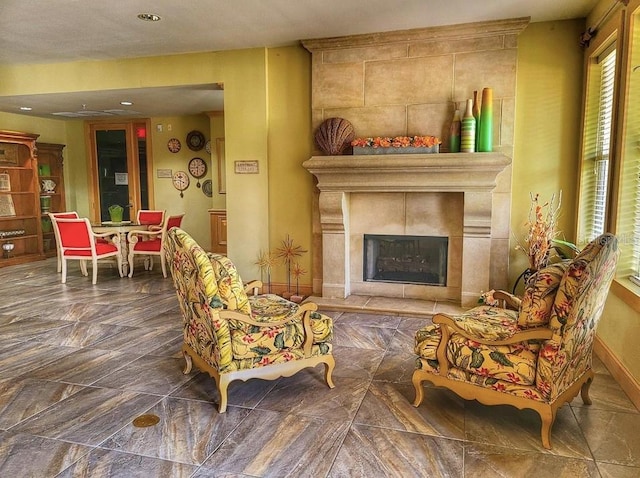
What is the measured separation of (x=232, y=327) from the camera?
272cm

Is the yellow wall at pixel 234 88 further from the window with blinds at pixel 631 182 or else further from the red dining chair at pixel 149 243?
the window with blinds at pixel 631 182

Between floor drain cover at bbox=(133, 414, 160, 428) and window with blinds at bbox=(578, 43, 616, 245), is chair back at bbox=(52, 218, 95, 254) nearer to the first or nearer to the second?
floor drain cover at bbox=(133, 414, 160, 428)

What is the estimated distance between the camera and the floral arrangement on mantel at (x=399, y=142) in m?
4.63

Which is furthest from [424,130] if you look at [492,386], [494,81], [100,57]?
[100,57]

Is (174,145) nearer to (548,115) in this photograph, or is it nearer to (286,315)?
(548,115)

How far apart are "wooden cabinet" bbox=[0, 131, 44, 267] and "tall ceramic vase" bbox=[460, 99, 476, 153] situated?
694 cm

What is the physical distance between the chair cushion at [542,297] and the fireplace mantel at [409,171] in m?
2.22

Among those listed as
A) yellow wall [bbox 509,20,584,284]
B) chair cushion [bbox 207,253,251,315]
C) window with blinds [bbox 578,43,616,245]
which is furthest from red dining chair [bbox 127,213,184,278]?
window with blinds [bbox 578,43,616,245]

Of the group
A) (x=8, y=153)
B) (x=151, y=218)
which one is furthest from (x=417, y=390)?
(x=8, y=153)

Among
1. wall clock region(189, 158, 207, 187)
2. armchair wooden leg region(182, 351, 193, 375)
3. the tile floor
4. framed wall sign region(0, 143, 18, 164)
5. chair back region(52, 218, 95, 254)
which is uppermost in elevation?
framed wall sign region(0, 143, 18, 164)

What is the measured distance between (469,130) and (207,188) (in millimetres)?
5388

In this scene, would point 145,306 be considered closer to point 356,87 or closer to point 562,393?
point 356,87

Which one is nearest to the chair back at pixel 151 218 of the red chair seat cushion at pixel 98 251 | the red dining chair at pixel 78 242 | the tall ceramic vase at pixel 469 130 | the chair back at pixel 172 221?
the chair back at pixel 172 221

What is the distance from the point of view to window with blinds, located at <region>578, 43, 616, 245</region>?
4016 mm
